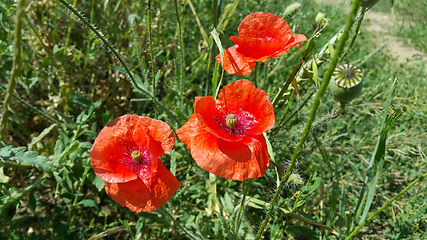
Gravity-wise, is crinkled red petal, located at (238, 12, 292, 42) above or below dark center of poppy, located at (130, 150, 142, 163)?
above

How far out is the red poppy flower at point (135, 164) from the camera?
1.08 metres

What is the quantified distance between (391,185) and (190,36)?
2421 mm

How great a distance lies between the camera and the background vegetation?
4.65 ft

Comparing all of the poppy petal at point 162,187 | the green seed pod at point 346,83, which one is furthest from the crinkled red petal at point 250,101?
the poppy petal at point 162,187

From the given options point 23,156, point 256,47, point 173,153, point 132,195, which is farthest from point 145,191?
point 256,47

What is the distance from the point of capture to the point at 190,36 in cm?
308

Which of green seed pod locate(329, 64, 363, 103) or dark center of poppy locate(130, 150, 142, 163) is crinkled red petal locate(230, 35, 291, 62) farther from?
dark center of poppy locate(130, 150, 142, 163)

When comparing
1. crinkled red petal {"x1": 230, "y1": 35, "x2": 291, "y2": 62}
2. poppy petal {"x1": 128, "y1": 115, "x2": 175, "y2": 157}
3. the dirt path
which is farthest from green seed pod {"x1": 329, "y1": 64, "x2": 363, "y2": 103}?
the dirt path

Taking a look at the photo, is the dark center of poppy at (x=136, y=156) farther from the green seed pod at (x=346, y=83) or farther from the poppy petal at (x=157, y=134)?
the green seed pod at (x=346, y=83)

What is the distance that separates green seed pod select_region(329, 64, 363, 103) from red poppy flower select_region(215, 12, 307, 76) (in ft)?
0.94

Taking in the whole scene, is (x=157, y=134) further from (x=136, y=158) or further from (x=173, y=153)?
(x=173, y=153)

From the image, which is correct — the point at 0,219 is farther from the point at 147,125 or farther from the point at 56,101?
the point at 147,125

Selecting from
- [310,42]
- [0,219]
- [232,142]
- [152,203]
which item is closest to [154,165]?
[152,203]

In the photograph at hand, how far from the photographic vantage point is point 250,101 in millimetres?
1169
